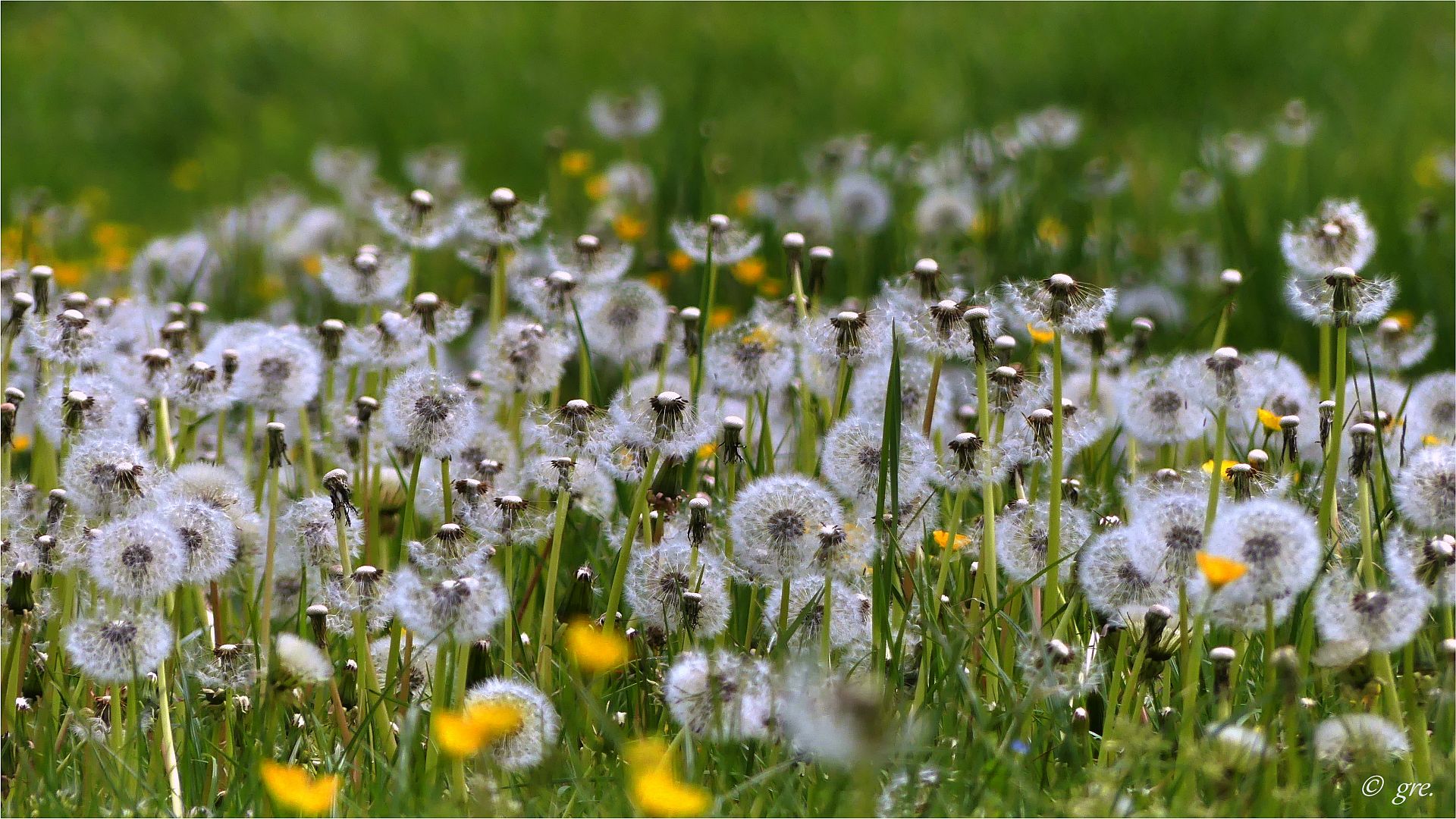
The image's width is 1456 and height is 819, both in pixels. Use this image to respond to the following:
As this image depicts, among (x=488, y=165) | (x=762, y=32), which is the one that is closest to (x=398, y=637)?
(x=488, y=165)

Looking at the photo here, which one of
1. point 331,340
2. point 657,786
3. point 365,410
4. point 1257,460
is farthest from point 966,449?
point 331,340

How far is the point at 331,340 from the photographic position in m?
3.25

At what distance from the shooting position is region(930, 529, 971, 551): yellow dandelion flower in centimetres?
273

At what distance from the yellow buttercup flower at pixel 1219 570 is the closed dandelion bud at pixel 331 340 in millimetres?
1885

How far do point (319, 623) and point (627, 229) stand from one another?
2.90m

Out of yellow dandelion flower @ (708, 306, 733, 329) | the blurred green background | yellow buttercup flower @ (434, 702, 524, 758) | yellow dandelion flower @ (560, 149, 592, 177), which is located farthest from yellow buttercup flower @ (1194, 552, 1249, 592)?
the blurred green background

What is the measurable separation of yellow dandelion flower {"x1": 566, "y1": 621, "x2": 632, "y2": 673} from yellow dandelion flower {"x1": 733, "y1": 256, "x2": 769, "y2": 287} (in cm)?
230

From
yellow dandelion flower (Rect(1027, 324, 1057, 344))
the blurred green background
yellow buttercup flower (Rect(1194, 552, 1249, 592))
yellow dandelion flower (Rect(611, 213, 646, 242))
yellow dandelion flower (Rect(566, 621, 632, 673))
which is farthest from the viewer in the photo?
the blurred green background

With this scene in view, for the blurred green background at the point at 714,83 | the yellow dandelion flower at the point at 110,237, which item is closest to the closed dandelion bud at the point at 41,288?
the yellow dandelion flower at the point at 110,237

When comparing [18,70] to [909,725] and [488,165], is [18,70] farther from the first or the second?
[909,725]

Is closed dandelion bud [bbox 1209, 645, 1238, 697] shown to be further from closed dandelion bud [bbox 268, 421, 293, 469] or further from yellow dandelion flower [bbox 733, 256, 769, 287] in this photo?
yellow dandelion flower [bbox 733, 256, 769, 287]

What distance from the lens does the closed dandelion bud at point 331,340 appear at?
10.5 ft

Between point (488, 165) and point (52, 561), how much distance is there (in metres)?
5.26

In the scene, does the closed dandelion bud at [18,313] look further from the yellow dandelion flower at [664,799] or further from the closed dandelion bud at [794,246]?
the yellow dandelion flower at [664,799]
